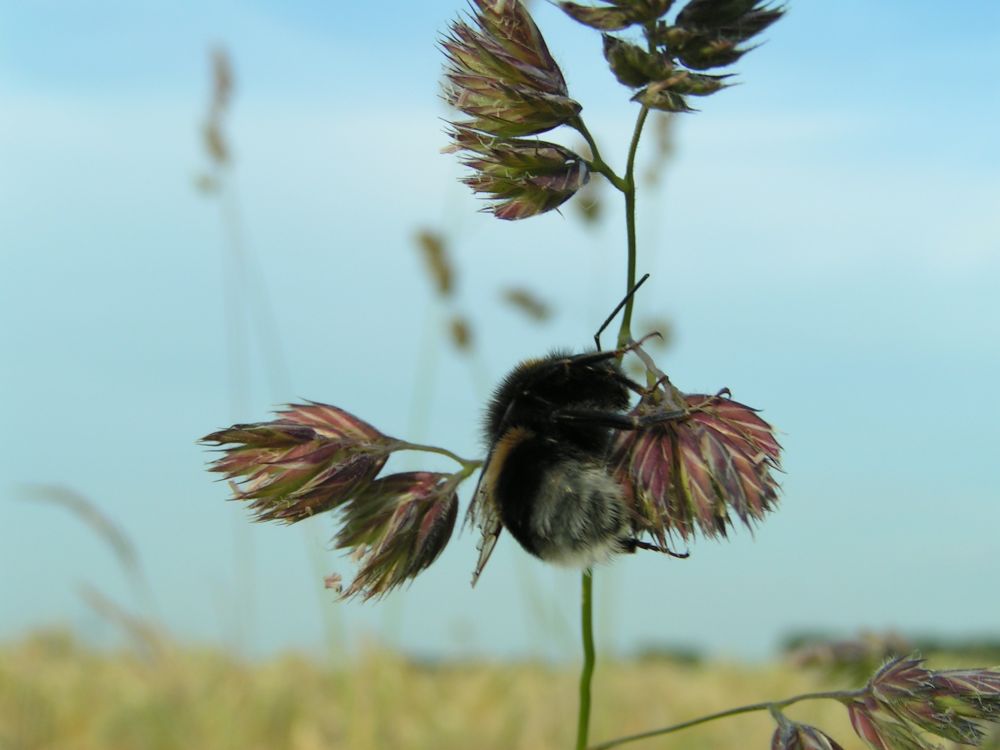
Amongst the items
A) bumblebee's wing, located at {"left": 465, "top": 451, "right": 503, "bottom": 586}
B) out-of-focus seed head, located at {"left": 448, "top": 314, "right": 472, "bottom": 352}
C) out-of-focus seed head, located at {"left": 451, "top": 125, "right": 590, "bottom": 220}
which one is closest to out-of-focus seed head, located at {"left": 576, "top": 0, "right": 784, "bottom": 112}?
out-of-focus seed head, located at {"left": 451, "top": 125, "right": 590, "bottom": 220}

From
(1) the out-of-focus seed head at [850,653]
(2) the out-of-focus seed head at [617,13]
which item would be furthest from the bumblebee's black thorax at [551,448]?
(1) the out-of-focus seed head at [850,653]

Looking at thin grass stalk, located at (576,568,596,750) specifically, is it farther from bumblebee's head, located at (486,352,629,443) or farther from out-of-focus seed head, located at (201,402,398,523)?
out-of-focus seed head, located at (201,402,398,523)

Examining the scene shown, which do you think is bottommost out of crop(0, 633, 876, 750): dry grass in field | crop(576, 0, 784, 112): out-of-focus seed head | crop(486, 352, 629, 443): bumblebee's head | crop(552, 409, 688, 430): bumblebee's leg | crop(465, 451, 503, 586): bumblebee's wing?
crop(0, 633, 876, 750): dry grass in field

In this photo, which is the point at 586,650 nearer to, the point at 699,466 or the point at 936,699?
the point at 699,466

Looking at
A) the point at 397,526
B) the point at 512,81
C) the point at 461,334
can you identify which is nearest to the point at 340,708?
the point at 461,334

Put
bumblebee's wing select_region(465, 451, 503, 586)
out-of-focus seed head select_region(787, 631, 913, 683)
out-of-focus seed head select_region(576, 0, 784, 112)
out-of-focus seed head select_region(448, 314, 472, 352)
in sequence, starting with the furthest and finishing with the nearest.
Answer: out-of-focus seed head select_region(448, 314, 472, 352), out-of-focus seed head select_region(787, 631, 913, 683), bumblebee's wing select_region(465, 451, 503, 586), out-of-focus seed head select_region(576, 0, 784, 112)

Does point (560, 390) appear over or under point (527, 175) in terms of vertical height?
under

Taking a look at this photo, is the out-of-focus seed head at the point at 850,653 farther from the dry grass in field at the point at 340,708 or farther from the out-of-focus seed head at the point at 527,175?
the dry grass in field at the point at 340,708
